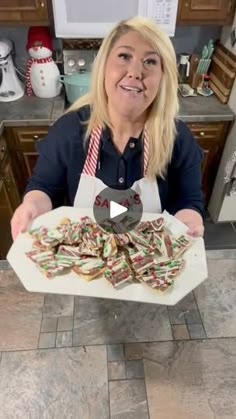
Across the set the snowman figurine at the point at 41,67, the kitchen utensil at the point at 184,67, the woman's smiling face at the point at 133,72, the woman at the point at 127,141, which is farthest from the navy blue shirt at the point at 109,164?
the kitchen utensil at the point at 184,67

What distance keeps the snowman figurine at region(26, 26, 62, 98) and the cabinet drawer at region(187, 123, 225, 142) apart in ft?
2.72

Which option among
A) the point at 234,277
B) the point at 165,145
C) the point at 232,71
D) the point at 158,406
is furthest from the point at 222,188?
the point at 158,406

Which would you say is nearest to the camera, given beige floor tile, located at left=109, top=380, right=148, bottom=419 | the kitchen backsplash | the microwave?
beige floor tile, located at left=109, top=380, right=148, bottom=419

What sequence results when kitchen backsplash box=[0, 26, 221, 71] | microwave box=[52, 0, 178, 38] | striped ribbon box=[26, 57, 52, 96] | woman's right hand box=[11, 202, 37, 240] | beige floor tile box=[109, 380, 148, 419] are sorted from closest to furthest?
beige floor tile box=[109, 380, 148, 419]
woman's right hand box=[11, 202, 37, 240]
microwave box=[52, 0, 178, 38]
striped ribbon box=[26, 57, 52, 96]
kitchen backsplash box=[0, 26, 221, 71]

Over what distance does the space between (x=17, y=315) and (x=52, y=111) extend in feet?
4.19

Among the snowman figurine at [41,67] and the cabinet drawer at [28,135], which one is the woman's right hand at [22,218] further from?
the snowman figurine at [41,67]

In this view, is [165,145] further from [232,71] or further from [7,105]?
[7,105]

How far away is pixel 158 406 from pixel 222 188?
1.63 metres

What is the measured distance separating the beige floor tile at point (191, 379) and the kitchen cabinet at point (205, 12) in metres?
1.61

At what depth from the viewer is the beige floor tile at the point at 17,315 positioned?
674mm

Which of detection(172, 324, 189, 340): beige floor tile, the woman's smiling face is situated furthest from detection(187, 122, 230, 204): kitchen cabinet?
detection(172, 324, 189, 340): beige floor tile

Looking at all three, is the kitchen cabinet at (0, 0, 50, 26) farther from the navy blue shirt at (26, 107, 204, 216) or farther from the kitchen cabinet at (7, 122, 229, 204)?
the navy blue shirt at (26, 107, 204, 216)
